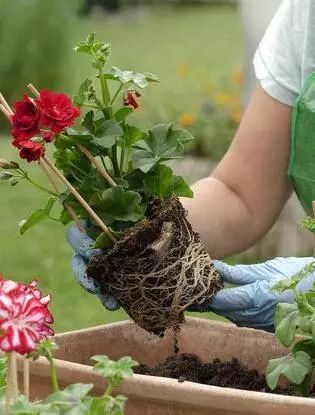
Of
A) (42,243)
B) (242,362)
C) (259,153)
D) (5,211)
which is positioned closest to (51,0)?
(5,211)

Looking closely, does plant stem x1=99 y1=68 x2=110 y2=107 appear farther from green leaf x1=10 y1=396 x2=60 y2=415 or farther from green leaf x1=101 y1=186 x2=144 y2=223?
green leaf x1=10 y1=396 x2=60 y2=415

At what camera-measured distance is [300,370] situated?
1.68m

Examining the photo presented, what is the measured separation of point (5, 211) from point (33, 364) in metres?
5.90

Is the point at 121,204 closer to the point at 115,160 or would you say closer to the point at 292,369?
the point at 115,160

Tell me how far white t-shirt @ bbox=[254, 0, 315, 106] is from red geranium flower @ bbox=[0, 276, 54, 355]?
1.24 m

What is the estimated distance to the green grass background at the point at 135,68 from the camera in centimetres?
564

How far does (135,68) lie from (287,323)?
1009cm

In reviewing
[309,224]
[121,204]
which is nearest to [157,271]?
[121,204]

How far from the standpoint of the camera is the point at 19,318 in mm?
1308

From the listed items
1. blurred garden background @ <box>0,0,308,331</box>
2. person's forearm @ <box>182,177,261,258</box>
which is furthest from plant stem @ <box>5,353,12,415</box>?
blurred garden background @ <box>0,0,308,331</box>

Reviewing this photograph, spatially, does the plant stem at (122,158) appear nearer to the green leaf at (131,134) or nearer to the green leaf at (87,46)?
the green leaf at (131,134)

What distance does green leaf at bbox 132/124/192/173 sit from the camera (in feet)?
6.33

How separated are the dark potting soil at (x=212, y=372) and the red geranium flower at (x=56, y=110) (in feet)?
1.43

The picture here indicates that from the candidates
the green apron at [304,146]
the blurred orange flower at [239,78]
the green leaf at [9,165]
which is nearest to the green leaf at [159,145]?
the green leaf at [9,165]
